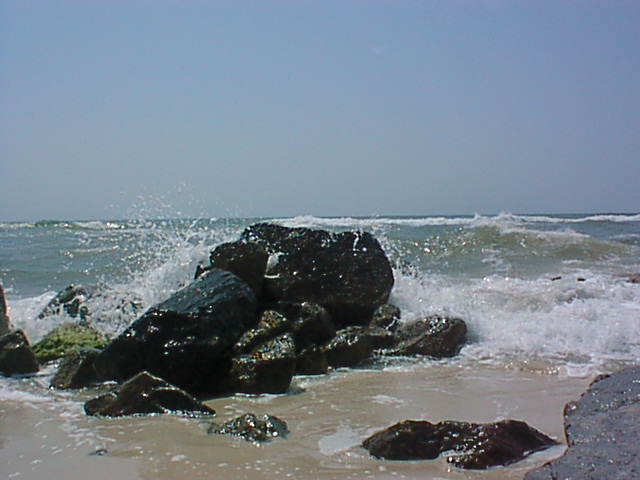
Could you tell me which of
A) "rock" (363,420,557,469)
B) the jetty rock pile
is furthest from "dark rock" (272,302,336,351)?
"rock" (363,420,557,469)

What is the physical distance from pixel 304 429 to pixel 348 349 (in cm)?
194

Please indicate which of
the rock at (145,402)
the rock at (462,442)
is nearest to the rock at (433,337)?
the rock at (145,402)

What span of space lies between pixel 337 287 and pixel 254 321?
153 cm

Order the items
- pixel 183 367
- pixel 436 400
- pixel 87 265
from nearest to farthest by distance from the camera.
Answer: pixel 436 400
pixel 183 367
pixel 87 265

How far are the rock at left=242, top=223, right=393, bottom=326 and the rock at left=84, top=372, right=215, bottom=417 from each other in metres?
2.70

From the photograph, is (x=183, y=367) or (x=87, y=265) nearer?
(x=183, y=367)

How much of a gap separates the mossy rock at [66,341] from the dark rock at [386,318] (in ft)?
8.62

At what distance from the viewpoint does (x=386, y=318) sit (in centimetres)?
670

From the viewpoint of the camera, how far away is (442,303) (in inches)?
307

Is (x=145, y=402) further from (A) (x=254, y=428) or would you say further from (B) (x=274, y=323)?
(B) (x=274, y=323)

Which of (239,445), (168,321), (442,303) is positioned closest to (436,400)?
(239,445)

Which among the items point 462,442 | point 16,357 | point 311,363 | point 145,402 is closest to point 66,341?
point 16,357

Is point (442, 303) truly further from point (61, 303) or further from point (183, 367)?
point (61, 303)

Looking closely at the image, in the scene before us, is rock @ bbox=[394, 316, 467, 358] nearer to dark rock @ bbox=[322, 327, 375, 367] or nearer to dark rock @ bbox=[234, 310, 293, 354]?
dark rock @ bbox=[322, 327, 375, 367]
